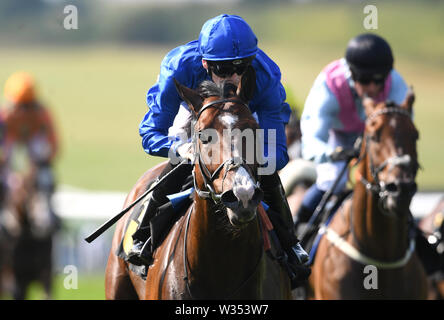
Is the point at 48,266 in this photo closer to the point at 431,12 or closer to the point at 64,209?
the point at 64,209

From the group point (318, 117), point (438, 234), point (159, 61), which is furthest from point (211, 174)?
point (159, 61)

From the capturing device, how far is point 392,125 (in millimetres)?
6055

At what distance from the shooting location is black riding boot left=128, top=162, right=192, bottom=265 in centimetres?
490

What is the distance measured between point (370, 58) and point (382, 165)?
1.16m

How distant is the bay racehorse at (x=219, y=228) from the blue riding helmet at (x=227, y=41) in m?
0.25

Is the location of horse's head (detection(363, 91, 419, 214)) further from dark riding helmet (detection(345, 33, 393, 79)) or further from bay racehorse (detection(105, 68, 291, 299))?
bay racehorse (detection(105, 68, 291, 299))

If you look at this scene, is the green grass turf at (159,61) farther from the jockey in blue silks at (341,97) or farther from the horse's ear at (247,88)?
the horse's ear at (247,88)

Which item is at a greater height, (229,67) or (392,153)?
(229,67)

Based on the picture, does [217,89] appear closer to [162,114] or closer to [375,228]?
[162,114]

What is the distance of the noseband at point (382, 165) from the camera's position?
5.91 metres

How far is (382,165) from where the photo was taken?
6.03 meters

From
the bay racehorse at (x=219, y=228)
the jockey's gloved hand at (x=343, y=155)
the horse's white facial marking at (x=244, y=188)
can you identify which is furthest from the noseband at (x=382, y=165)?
the horse's white facial marking at (x=244, y=188)

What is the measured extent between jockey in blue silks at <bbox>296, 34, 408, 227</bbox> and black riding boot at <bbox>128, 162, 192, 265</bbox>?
198cm

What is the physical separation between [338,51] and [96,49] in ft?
48.8
